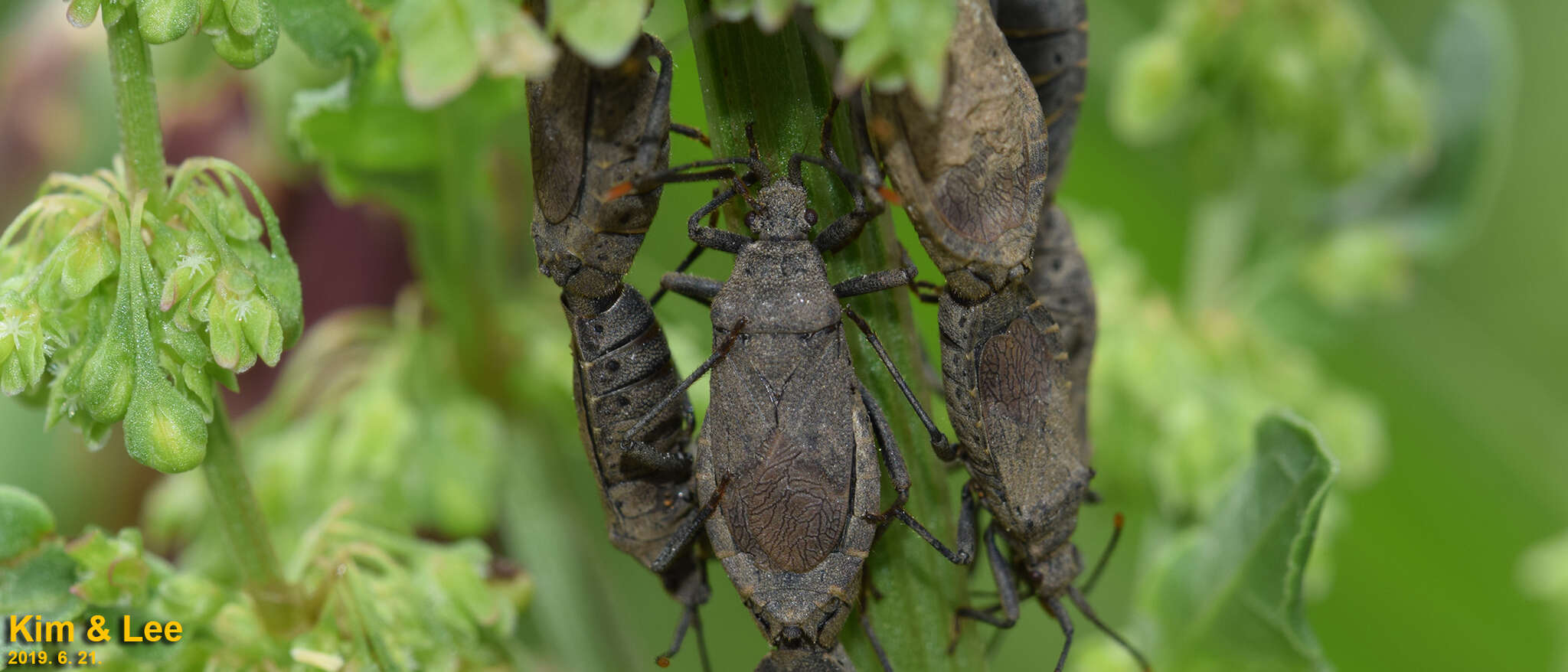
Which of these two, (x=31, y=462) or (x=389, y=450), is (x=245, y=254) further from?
(x=31, y=462)

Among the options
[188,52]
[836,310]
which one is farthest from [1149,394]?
[188,52]

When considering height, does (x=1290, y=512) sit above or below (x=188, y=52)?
below

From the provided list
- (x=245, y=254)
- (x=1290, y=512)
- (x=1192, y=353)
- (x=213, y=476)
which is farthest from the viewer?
(x=1192, y=353)

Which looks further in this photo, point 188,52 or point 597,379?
point 188,52

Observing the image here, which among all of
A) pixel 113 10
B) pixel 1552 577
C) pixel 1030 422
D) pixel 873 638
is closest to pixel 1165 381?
pixel 1030 422

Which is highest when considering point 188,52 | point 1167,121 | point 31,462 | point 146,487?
point 188,52

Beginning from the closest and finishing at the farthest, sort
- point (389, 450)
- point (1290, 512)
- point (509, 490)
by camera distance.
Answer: point (1290, 512) → point (389, 450) → point (509, 490)
